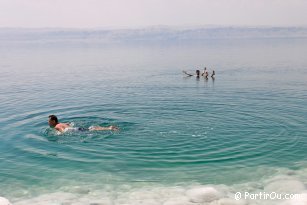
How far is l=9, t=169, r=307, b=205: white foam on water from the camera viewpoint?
15.3 m

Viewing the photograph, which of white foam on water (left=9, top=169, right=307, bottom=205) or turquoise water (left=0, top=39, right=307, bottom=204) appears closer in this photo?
white foam on water (left=9, top=169, right=307, bottom=205)

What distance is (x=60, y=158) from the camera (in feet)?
67.5

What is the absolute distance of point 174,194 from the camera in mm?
16062

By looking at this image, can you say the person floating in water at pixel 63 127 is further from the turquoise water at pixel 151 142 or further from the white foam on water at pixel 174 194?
the white foam on water at pixel 174 194

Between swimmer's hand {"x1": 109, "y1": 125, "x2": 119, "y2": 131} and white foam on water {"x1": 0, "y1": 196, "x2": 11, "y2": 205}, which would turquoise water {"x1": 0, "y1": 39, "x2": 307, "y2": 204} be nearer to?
swimmer's hand {"x1": 109, "y1": 125, "x2": 119, "y2": 131}

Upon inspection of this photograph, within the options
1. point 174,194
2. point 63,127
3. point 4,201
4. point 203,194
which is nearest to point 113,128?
point 63,127

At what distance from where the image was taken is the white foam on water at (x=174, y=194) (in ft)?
50.2

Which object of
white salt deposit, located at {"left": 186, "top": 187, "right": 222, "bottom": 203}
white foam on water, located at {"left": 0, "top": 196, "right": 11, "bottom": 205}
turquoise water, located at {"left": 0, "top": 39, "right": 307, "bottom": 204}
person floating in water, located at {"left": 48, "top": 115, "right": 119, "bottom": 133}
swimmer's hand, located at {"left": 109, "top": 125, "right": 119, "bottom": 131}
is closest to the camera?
white foam on water, located at {"left": 0, "top": 196, "right": 11, "bottom": 205}

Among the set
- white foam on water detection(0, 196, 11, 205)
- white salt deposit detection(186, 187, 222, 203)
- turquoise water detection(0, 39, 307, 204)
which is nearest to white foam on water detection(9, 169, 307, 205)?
white salt deposit detection(186, 187, 222, 203)

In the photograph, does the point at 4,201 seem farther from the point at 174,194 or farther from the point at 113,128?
the point at 113,128

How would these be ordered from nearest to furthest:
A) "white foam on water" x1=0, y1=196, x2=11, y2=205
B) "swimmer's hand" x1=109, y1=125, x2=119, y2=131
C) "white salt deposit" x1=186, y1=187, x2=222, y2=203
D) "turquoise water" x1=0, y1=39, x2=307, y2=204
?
1. "white foam on water" x1=0, y1=196, x2=11, y2=205
2. "white salt deposit" x1=186, y1=187, x2=222, y2=203
3. "turquoise water" x1=0, y1=39, x2=307, y2=204
4. "swimmer's hand" x1=109, y1=125, x2=119, y2=131

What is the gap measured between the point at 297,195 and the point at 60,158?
477 inches

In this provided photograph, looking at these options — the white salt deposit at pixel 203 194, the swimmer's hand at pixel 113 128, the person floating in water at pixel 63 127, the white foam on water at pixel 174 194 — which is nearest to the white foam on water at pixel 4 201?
the white foam on water at pixel 174 194

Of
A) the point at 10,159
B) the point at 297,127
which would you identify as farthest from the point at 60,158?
the point at 297,127
